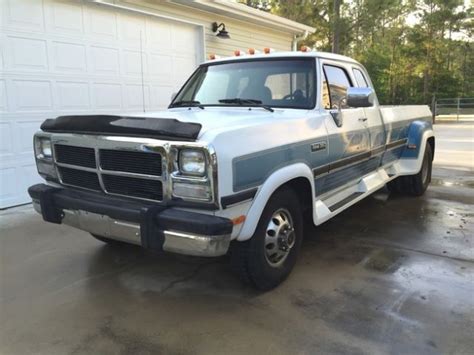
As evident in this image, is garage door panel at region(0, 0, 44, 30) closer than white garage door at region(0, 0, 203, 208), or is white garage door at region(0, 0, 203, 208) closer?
garage door panel at region(0, 0, 44, 30)

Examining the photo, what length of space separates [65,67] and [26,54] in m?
0.60

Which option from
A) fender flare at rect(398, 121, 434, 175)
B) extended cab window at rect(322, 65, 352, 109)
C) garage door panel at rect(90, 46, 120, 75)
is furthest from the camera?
garage door panel at rect(90, 46, 120, 75)

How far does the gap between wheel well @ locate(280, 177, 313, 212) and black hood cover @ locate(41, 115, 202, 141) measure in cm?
111

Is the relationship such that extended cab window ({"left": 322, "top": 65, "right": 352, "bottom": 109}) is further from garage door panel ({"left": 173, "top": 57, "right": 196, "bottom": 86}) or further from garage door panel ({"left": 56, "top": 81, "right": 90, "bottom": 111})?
garage door panel ({"left": 173, "top": 57, "right": 196, "bottom": 86})

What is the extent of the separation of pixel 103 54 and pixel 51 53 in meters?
0.90

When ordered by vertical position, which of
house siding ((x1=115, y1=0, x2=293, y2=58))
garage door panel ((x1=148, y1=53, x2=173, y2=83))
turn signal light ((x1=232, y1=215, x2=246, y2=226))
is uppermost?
house siding ((x1=115, y1=0, x2=293, y2=58))

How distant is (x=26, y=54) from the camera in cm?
597

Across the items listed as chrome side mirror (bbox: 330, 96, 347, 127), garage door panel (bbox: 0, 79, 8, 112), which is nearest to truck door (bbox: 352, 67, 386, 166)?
chrome side mirror (bbox: 330, 96, 347, 127)

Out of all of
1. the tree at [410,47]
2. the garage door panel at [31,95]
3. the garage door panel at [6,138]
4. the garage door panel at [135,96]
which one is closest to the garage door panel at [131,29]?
the garage door panel at [135,96]

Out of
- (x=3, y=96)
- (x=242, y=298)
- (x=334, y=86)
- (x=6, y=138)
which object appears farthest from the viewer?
(x=6, y=138)

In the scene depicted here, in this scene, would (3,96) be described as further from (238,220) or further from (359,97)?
(359,97)

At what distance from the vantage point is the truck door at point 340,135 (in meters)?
3.95

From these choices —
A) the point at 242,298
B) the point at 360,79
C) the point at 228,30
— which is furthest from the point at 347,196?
the point at 228,30

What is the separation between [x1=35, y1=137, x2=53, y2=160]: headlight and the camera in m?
3.59
